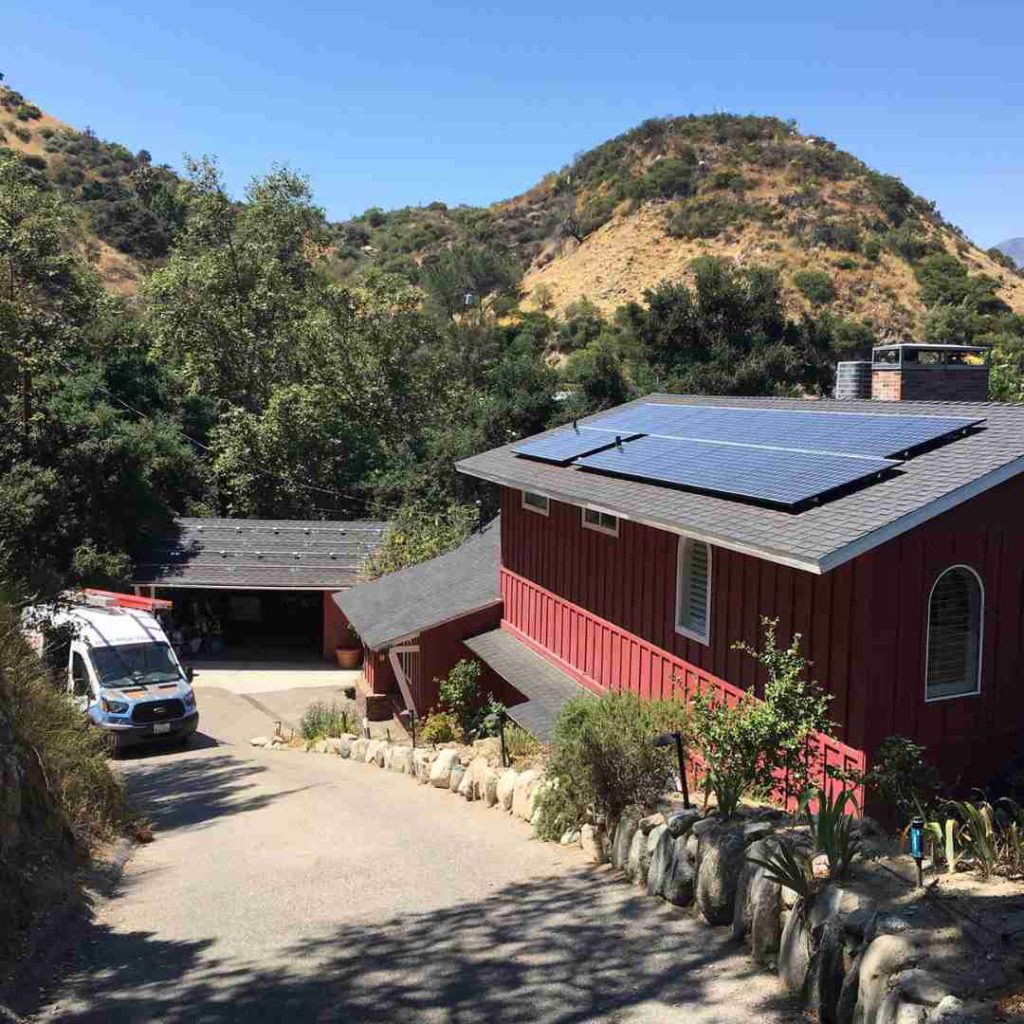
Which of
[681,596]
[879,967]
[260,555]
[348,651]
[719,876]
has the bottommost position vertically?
[348,651]

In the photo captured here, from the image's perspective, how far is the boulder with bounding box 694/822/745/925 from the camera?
661cm

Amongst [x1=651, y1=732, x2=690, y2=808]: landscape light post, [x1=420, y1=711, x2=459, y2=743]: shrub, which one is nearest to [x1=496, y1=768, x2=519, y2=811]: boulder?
[x1=651, y1=732, x2=690, y2=808]: landscape light post

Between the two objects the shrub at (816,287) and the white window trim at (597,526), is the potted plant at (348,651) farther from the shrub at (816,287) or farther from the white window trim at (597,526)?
the shrub at (816,287)

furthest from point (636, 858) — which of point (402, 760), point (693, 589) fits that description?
point (402, 760)

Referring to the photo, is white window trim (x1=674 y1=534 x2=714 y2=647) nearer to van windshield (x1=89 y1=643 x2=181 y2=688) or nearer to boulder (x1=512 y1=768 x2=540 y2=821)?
boulder (x1=512 y1=768 x2=540 y2=821)

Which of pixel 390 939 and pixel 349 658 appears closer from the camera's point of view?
pixel 390 939

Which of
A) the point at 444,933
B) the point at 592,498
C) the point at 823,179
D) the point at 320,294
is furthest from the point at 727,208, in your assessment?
the point at 444,933

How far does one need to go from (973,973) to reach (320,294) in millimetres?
38891

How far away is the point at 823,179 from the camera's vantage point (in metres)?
68.6

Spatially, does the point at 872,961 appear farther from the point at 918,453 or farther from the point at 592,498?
the point at 592,498

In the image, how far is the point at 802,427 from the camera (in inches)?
476

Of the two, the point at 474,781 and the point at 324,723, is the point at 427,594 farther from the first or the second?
the point at 474,781

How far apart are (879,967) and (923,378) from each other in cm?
1114

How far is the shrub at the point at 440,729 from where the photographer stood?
17438mm
